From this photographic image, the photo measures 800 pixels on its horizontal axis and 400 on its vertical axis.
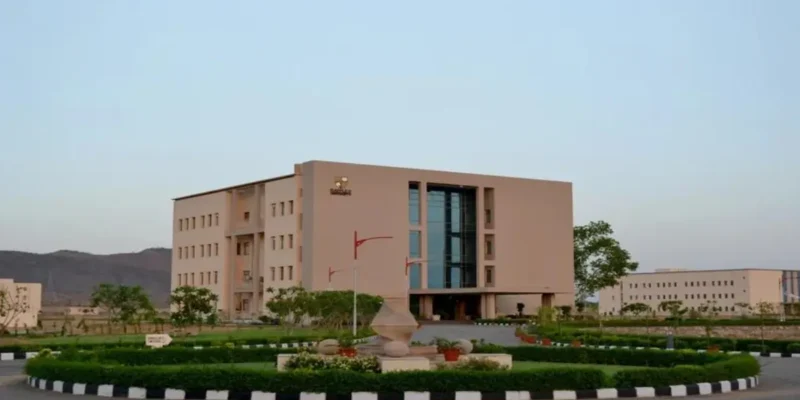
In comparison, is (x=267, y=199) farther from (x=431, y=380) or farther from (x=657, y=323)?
(x=431, y=380)

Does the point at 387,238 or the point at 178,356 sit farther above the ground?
the point at 387,238

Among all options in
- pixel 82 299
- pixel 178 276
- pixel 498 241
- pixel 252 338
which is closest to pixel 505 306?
pixel 498 241

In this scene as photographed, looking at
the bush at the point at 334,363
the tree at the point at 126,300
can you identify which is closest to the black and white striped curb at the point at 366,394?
the bush at the point at 334,363

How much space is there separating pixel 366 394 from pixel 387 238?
51489mm

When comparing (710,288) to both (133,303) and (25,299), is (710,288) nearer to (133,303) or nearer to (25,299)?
(25,299)

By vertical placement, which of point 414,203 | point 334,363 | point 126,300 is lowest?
point 334,363

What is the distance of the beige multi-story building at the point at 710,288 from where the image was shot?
117938 millimetres

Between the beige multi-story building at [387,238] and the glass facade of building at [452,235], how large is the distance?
3.1 inches

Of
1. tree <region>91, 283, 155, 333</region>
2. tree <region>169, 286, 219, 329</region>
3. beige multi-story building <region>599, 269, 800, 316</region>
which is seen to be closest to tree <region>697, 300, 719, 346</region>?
beige multi-story building <region>599, 269, 800, 316</region>

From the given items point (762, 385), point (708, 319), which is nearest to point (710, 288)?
point (708, 319)

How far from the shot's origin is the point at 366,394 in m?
16.3

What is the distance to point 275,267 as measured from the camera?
6888 centimetres

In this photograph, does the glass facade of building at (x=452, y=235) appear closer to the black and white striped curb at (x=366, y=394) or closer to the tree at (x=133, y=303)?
the tree at (x=133, y=303)

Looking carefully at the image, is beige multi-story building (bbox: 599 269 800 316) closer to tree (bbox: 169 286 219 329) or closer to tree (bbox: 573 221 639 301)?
tree (bbox: 573 221 639 301)
